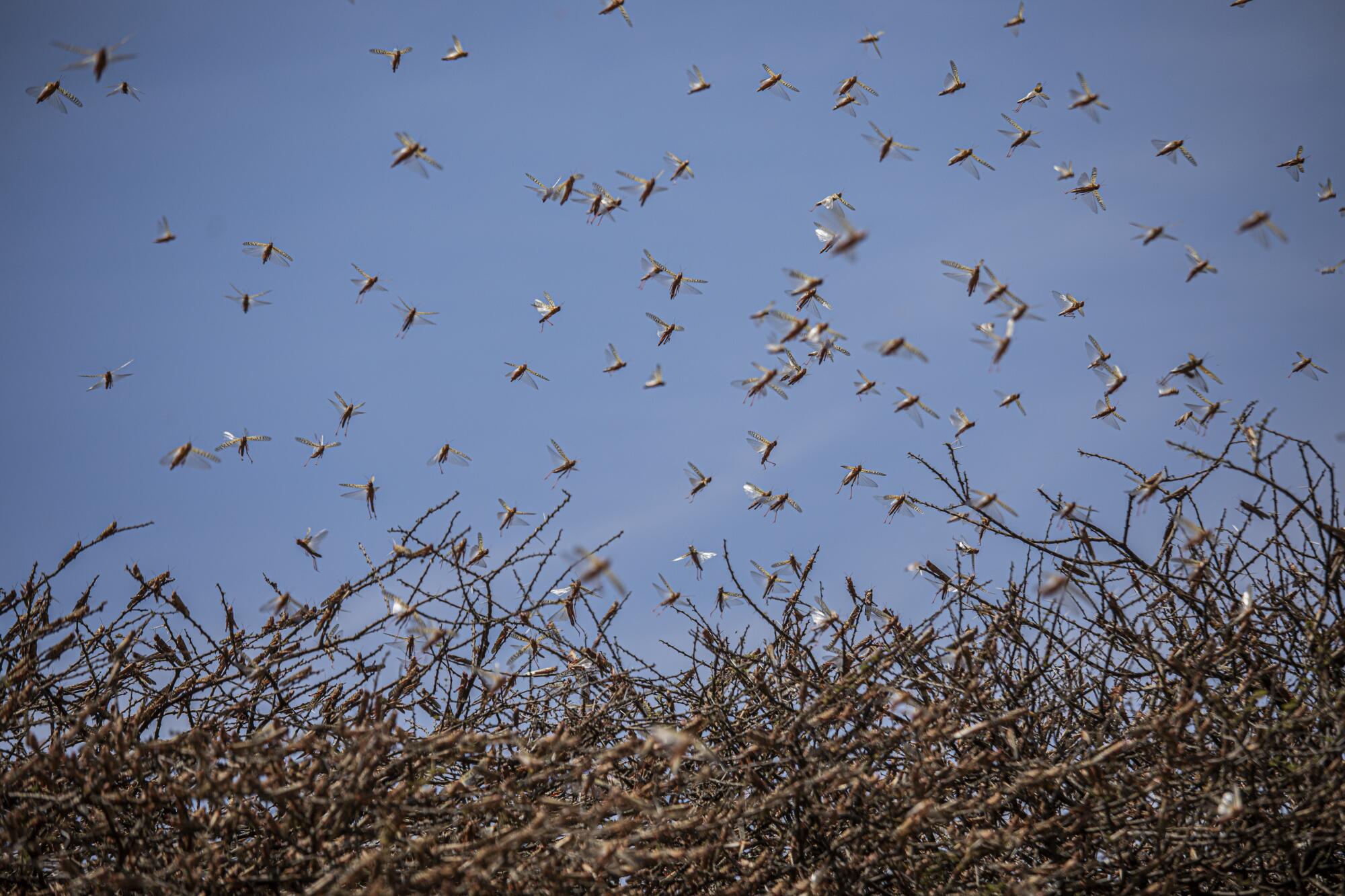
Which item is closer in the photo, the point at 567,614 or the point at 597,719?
the point at 597,719

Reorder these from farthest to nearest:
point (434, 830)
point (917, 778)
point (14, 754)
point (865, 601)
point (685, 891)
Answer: point (865, 601)
point (14, 754)
point (685, 891)
point (917, 778)
point (434, 830)

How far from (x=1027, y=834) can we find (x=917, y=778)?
1.82ft

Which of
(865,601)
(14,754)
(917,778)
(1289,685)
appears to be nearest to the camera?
(917,778)

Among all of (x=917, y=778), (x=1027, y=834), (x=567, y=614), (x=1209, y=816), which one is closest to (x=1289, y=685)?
(x=1209, y=816)

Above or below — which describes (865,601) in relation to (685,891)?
above

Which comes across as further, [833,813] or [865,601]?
[865,601]

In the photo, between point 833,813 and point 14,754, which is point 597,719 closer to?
point 833,813

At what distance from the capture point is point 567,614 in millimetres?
5559

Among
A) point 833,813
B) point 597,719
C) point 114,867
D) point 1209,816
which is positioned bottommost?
point 1209,816

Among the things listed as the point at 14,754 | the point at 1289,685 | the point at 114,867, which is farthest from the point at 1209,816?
the point at 14,754

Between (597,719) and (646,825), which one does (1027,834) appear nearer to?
(646,825)

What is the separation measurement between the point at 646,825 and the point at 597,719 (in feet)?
3.52

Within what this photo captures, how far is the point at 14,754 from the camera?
438 centimetres

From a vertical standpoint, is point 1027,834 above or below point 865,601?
below
